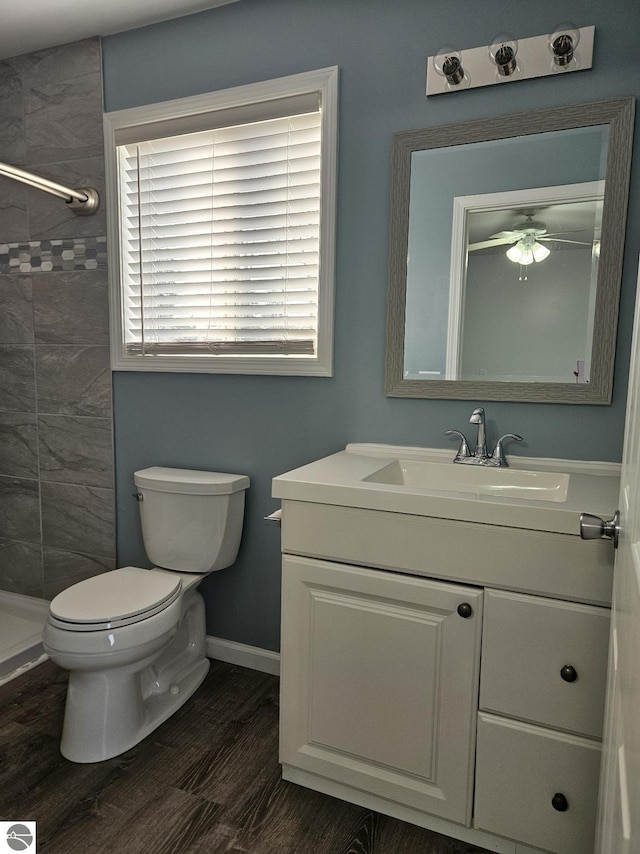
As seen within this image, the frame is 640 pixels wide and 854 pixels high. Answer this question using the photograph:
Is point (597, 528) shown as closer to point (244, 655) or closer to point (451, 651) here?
point (451, 651)

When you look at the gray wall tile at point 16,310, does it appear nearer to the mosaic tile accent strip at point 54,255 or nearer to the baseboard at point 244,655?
the mosaic tile accent strip at point 54,255

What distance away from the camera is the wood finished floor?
1448 millimetres

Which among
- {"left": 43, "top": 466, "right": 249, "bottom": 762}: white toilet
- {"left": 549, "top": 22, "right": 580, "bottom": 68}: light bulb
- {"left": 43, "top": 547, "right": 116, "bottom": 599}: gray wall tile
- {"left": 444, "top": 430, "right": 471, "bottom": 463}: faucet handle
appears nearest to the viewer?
{"left": 549, "top": 22, "right": 580, "bottom": 68}: light bulb

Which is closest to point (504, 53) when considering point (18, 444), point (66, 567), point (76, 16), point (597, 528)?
point (597, 528)

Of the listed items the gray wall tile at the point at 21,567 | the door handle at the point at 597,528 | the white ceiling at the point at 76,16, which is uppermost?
the white ceiling at the point at 76,16

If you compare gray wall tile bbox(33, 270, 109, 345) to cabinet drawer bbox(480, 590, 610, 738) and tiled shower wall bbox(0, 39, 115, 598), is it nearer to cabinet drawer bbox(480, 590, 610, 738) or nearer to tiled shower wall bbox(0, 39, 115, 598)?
tiled shower wall bbox(0, 39, 115, 598)

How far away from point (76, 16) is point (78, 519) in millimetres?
1941

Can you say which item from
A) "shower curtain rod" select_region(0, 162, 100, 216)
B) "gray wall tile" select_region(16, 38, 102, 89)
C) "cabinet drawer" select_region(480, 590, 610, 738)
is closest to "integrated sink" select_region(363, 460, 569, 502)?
"cabinet drawer" select_region(480, 590, 610, 738)

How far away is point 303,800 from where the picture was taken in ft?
5.23

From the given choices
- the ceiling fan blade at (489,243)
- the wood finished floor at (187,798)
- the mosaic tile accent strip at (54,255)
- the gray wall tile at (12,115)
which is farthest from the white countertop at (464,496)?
the gray wall tile at (12,115)

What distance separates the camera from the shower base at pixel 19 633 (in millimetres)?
2244

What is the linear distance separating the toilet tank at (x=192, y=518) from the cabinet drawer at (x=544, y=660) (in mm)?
1026

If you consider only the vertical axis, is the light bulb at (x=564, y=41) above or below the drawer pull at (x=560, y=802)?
above

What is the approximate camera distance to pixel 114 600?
1766 mm
